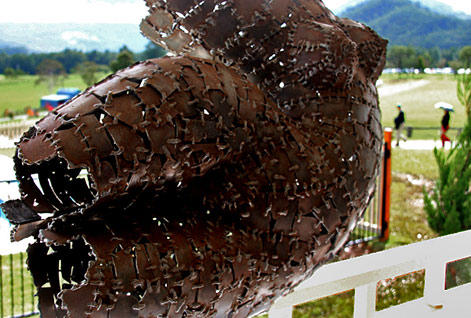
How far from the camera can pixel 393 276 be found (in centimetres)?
108

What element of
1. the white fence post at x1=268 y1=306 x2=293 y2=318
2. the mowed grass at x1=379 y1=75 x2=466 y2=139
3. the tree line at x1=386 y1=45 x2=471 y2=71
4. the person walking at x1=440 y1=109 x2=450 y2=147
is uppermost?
the tree line at x1=386 y1=45 x2=471 y2=71

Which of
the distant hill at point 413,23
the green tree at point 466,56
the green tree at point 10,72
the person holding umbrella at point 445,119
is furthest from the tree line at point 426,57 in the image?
the green tree at point 10,72

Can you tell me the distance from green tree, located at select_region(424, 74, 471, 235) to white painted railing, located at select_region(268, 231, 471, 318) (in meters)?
2.32

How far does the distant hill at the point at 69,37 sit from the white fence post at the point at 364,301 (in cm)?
166

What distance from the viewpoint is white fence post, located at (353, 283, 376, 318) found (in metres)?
1.02

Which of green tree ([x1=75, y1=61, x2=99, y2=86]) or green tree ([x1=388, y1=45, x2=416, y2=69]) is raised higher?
green tree ([x1=75, y1=61, x2=99, y2=86])

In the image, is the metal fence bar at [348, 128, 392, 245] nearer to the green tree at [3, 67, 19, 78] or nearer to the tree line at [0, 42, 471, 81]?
the tree line at [0, 42, 471, 81]

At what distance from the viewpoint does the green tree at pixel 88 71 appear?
2.24 metres

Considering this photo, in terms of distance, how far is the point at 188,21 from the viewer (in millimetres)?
499

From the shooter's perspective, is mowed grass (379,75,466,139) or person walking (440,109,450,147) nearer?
person walking (440,109,450,147)

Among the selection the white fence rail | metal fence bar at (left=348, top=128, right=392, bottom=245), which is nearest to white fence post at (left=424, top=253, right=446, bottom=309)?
the white fence rail

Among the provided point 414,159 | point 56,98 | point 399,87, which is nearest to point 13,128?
point 56,98

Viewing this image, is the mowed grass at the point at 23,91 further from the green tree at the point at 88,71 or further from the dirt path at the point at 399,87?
the dirt path at the point at 399,87

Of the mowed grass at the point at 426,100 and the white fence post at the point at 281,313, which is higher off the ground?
the white fence post at the point at 281,313
